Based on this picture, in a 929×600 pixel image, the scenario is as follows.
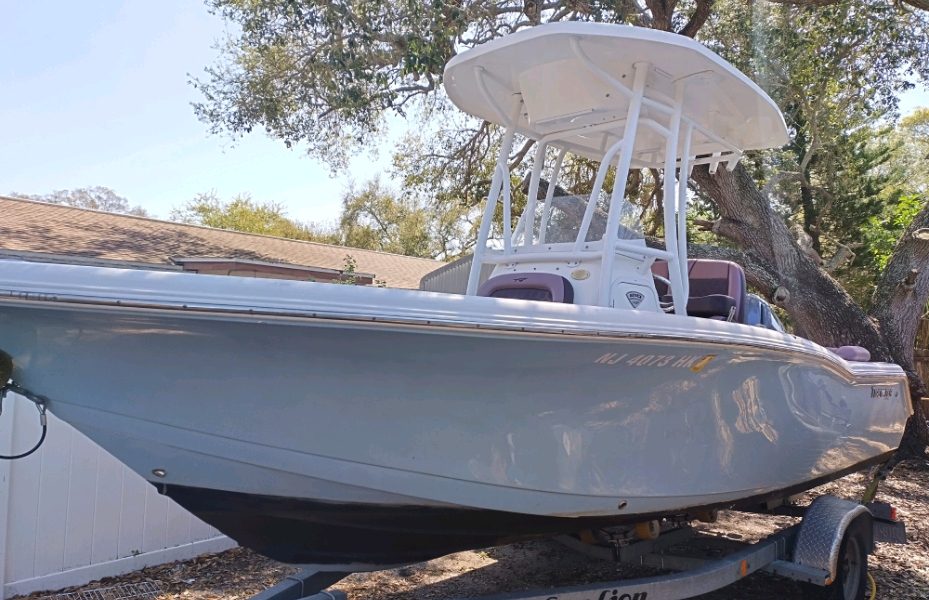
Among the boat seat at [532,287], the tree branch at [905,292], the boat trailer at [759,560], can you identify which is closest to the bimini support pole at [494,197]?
the boat seat at [532,287]

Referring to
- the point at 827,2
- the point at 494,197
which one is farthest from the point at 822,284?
the point at 494,197

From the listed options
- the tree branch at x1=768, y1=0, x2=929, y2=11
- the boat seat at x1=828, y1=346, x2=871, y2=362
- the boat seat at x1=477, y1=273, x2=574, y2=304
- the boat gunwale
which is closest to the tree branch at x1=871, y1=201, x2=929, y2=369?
the tree branch at x1=768, y1=0, x2=929, y2=11

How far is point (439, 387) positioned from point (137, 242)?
13.4 m

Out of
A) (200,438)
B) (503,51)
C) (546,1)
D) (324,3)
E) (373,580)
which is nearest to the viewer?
(200,438)

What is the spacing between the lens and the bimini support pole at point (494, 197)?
4.11 meters

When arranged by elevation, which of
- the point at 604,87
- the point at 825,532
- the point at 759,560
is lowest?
the point at 759,560

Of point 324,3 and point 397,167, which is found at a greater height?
point 324,3

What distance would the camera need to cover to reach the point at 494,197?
4.18 meters

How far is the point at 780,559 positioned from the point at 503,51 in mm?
3024

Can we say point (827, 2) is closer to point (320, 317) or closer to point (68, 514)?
point (320, 317)

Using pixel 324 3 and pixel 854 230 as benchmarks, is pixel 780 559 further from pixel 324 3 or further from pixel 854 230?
pixel 854 230

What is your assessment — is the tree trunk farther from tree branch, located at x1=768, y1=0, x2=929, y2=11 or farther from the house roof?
the house roof

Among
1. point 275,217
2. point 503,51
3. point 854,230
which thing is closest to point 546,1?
point 503,51

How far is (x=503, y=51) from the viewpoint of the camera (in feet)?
12.0
